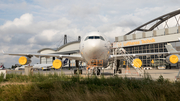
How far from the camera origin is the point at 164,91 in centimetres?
613

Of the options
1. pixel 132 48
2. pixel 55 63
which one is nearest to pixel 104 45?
pixel 55 63

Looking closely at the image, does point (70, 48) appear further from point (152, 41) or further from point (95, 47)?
point (95, 47)

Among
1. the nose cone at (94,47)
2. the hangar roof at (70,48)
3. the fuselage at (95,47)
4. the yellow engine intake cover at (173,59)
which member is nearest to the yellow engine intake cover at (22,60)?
the fuselage at (95,47)

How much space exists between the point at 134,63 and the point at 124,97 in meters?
12.9

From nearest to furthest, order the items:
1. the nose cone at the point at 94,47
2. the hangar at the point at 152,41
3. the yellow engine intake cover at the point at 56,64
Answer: the nose cone at the point at 94,47, the yellow engine intake cover at the point at 56,64, the hangar at the point at 152,41

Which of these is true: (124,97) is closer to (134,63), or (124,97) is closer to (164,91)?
(164,91)

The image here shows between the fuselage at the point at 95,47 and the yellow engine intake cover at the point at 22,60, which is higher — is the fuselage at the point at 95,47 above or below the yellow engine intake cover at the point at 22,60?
above

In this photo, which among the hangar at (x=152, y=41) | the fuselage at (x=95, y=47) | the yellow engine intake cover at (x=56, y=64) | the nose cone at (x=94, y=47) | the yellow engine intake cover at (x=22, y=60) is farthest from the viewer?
the hangar at (x=152, y=41)

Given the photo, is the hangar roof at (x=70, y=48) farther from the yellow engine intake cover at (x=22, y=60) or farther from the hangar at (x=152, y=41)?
the yellow engine intake cover at (x=22, y=60)

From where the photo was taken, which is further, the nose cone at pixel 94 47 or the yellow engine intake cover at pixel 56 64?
the yellow engine intake cover at pixel 56 64

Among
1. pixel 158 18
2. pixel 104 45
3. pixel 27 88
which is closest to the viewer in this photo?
pixel 27 88

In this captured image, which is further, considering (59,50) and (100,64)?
(59,50)

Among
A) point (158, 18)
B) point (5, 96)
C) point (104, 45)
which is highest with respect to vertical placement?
point (158, 18)

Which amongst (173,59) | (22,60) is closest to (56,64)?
(22,60)
